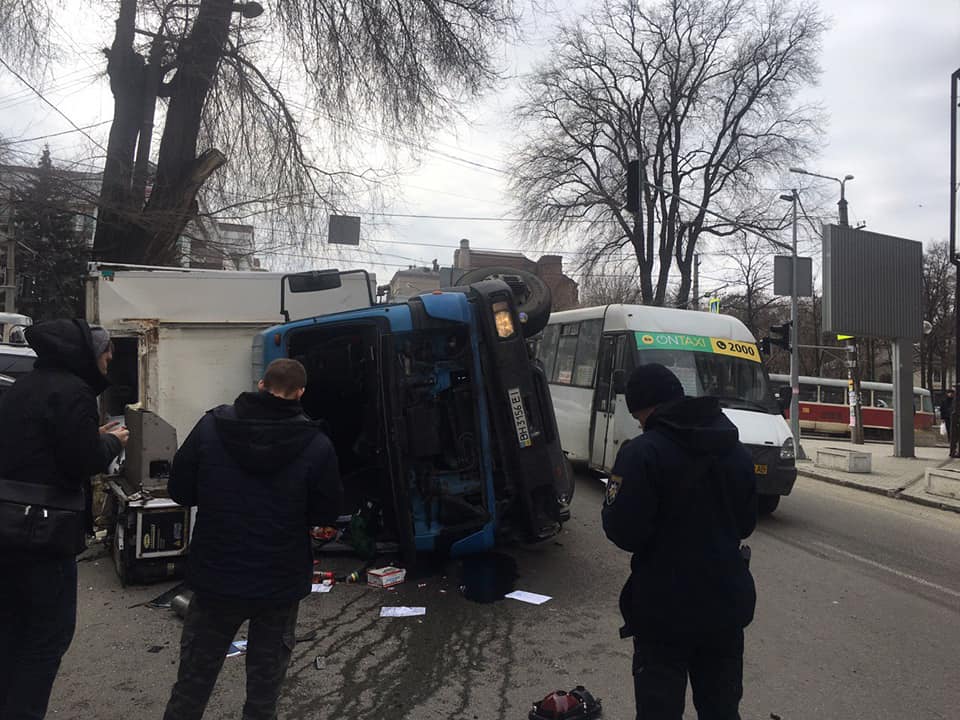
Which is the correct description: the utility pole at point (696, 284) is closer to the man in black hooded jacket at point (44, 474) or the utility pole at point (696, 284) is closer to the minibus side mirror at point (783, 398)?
the minibus side mirror at point (783, 398)

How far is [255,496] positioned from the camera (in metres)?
2.87

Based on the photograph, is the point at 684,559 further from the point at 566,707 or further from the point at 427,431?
the point at 427,431

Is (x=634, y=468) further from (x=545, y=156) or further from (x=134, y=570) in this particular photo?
(x=545, y=156)

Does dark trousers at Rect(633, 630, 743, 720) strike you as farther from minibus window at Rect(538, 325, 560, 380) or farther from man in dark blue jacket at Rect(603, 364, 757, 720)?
minibus window at Rect(538, 325, 560, 380)

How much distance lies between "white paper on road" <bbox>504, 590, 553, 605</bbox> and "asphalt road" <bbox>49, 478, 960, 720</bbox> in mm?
78

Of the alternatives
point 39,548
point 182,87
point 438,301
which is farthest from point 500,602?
point 182,87

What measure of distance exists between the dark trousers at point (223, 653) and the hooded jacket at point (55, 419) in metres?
0.57

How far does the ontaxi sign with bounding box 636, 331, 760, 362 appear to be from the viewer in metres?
9.80

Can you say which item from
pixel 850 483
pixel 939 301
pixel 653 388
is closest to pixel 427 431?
pixel 653 388

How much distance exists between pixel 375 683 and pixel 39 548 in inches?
83.9

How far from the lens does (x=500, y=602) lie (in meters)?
5.61

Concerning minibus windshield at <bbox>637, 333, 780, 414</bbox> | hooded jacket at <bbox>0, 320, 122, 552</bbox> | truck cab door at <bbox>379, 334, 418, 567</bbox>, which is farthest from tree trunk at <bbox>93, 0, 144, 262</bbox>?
hooded jacket at <bbox>0, 320, 122, 552</bbox>

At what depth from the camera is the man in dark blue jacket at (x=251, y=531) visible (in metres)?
2.86

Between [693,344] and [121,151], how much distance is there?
10.4 meters
